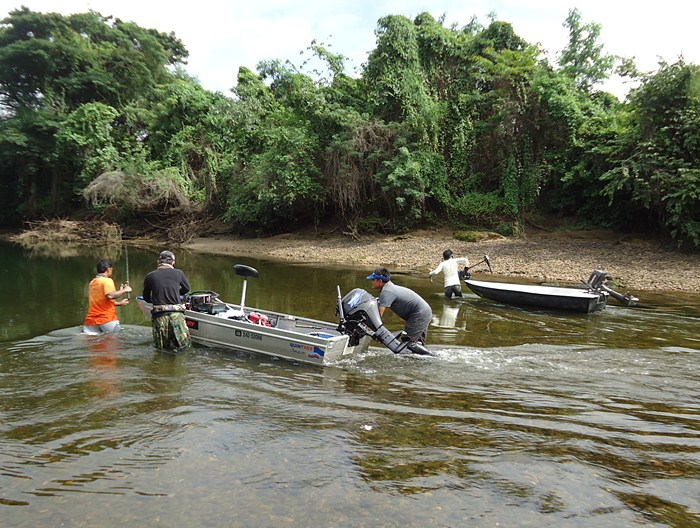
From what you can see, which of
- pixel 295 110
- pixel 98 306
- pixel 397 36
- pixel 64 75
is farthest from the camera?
pixel 64 75

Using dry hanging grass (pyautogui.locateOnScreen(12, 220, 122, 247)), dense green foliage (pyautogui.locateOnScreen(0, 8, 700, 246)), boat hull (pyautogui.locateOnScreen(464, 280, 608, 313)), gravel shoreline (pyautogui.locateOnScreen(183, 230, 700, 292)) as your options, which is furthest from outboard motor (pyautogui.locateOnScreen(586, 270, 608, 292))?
dry hanging grass (pyautogui.locateOnScreen(12, 220, 122, 247))

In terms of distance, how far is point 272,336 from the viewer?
802cm

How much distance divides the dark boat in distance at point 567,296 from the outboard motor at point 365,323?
5.36 meters

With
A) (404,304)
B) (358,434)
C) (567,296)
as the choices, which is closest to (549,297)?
(567,296)

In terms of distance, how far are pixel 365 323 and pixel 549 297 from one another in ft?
20.3

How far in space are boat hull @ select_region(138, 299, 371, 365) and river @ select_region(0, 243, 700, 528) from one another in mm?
239

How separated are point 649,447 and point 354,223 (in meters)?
22.3

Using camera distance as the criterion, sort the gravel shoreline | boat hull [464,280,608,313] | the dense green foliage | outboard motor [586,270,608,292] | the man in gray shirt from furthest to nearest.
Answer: the dense green foliage < the gravel shoreline < outboard motor [586,270,608,292] < boat hull [464,280,608,313] < the man in gray shirt

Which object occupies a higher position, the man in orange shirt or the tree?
the tree

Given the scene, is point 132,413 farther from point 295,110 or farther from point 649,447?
point 295,110

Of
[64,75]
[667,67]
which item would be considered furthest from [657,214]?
[64,75]

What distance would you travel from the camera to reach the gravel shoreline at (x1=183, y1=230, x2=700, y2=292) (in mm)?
16406

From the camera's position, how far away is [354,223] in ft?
87.1

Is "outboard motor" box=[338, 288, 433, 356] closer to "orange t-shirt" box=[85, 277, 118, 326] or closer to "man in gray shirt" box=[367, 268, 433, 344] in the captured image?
"man in gray shirt" box=[367, 268, 433, 344]
